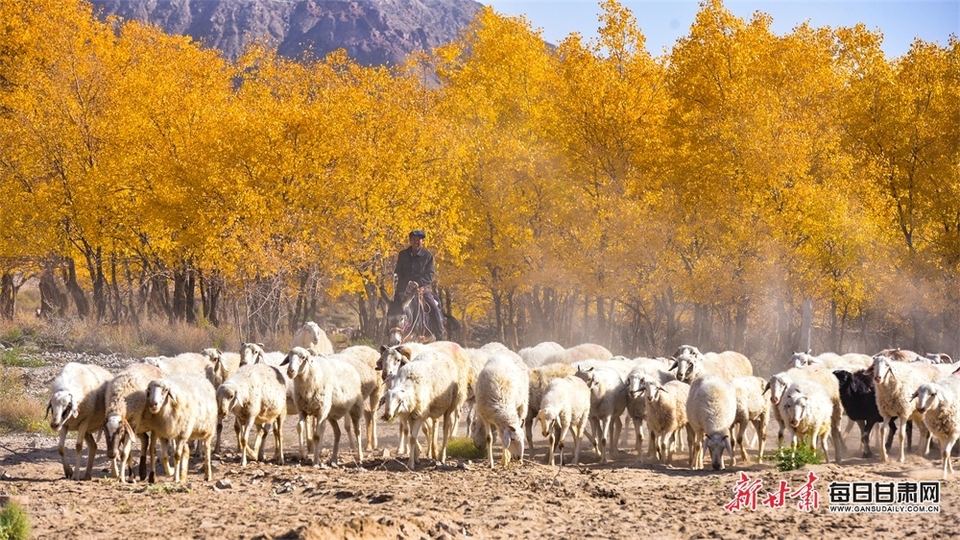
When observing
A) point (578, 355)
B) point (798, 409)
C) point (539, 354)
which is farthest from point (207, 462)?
point (539, 354)

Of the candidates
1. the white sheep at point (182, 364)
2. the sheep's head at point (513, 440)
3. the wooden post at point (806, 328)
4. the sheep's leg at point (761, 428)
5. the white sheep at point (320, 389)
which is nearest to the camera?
the sheep's head at point (513, 440)

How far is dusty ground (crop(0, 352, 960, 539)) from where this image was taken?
9.35m

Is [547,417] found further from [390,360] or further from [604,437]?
[390,360]

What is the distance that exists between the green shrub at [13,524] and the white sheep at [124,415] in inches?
84.2

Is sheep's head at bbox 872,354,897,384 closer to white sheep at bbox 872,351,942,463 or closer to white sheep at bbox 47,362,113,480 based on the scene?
white sheep at bbox 872,351,942,463

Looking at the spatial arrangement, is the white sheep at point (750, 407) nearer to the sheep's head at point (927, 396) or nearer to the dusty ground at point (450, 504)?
the dusty ground at point (450, 504)

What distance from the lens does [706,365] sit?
55.4 ft

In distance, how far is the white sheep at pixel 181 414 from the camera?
37.9 ft

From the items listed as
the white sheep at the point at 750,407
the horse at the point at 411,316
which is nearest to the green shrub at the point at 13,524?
the white sheep at the point at 750,407

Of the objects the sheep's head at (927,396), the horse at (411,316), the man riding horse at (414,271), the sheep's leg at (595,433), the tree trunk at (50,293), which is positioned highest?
the tree trunk at (50,293)

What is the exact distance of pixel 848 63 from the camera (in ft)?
110

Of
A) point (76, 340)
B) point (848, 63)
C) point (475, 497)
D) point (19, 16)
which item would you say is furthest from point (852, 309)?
point (19, 16)

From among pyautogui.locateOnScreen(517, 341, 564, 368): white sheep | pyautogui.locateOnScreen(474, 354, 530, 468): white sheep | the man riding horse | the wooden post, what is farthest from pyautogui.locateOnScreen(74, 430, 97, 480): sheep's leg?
the wooden post

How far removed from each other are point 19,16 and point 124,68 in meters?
3.55
